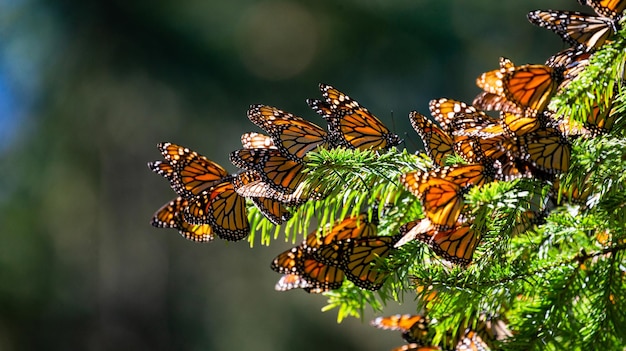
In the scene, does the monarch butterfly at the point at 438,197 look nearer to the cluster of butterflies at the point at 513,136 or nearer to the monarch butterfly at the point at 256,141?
the cluster of butterflies at the point at 513,136

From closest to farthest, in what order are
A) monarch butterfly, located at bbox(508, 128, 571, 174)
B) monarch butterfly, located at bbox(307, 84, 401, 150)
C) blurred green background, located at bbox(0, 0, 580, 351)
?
monarch butterfly, located at bbox(508, 128, 571, 174) < monarch butterfly, located at bbox(307, 84, 401, 150) < blurred green background, located at bbox(0, 0, 580, 351)

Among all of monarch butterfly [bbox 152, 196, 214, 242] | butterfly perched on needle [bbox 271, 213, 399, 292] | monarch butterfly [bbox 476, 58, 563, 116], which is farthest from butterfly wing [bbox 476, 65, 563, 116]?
monarch butterfly [bbox 152, 196, 214, 242]

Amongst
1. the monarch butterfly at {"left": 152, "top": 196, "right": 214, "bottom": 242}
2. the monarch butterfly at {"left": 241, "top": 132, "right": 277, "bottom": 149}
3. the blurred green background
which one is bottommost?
the monarch butterfly at {"left": 152, "top": 196, "right": 214, "bottom": 242}

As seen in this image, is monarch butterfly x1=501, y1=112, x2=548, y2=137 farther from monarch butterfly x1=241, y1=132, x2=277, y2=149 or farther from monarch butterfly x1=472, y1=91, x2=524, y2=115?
monarch butterfly x1=241, y1=132, x2=277, y2=149

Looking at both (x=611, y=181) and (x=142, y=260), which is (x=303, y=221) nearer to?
(x=611, y=181)

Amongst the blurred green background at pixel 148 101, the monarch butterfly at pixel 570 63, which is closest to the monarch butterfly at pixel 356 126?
the monarch butterfly at pixel 570 63

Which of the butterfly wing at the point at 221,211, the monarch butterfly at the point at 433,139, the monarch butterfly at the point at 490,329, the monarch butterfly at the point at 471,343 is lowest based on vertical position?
Result: the monarch butterfly at the point at 471,343

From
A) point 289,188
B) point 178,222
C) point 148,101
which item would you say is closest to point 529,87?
point 289,188
